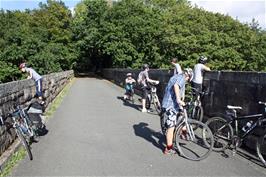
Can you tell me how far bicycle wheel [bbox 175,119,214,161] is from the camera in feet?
24.2

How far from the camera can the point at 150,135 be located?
970 cm

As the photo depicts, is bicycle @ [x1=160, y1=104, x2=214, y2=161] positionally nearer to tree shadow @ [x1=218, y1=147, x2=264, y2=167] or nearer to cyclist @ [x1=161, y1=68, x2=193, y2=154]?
cyclist @ [x1=161, y1=68, x2=193, y2=154]

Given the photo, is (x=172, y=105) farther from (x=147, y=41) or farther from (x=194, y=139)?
(x=147, y=41)

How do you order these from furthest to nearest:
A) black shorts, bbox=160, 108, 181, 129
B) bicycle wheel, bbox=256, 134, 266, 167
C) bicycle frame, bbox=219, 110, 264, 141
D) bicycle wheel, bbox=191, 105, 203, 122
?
bicycle wheel, bbox=191, 105, 203, 122
black shorts, bbox=160, 108, 181, 129
bicycle frame, bbox=219, 110, 264, 141
bicycle wheel, bbox=256, 134, 266, 167

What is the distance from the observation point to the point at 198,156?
7.41 meters

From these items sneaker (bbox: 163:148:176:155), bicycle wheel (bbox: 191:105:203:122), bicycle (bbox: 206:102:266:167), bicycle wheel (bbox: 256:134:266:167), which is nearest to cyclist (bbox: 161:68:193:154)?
sneaker (bbox: 163:148:176:155)

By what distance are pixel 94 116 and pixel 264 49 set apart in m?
40.0

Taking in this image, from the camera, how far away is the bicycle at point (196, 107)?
10416mm

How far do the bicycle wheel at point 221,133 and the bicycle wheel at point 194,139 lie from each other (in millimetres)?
225

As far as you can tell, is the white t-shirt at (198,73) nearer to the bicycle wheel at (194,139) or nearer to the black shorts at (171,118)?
the bicycle wheel at (194,139)

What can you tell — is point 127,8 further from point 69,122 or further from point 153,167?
point 153,167

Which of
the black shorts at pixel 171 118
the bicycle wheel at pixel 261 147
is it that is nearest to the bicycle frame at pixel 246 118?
the bicycle wheel at pixel 261 147

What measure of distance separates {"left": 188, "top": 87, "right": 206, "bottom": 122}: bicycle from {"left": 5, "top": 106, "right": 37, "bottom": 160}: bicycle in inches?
162

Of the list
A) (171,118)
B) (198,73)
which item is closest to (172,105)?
(171,118)
